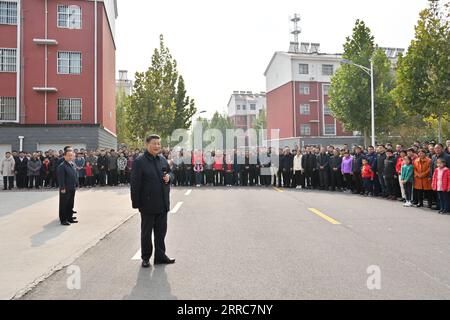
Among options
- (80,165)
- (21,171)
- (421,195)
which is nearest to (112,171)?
(80,165)

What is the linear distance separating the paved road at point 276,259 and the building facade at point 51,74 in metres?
20.2

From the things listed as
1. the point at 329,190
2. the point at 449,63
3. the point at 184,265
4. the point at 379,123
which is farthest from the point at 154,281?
the point at 379,123

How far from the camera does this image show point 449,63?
19375 mm

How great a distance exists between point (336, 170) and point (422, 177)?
5.84 m

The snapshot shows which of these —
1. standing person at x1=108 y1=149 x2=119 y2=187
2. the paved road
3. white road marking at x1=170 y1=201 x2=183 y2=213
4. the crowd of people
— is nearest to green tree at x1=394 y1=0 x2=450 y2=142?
the crowd of people

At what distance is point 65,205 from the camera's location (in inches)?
405

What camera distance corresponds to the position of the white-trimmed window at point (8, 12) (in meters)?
28.7

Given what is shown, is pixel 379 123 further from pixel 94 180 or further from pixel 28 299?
pixel 28 299

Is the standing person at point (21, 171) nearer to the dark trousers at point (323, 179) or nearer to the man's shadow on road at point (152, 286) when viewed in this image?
the dark trousers at point (323, 179)

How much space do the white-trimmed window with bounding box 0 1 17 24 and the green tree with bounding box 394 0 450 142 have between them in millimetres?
25685

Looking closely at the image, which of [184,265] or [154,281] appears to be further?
[184,265]

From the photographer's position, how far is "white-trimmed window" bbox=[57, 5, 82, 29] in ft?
96.9

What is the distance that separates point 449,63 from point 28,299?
20450 millimetres

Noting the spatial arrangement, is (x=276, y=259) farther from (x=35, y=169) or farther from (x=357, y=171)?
(x=35, y=169)
